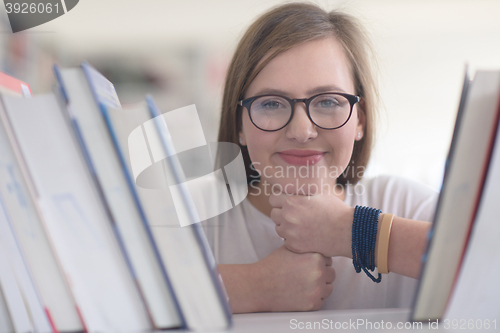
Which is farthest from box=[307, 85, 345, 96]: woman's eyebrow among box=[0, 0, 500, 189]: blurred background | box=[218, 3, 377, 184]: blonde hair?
box=[0, 0, 500, 189]: blurred background

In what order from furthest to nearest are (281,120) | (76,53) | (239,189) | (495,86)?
1. (76,53)
2. (239,189)
3. (281,120)
4. (495,86)

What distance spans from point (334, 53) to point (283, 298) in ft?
1.80

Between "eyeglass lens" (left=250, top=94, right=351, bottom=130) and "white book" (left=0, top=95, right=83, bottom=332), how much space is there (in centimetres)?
51

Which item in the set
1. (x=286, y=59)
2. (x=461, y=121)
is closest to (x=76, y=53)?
(x=286, y=59)

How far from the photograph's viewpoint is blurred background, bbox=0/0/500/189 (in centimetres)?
251

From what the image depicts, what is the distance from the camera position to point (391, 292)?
2.67 feet

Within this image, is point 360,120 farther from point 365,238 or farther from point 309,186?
point 365,238

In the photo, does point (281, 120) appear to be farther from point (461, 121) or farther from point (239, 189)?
point (461, 121)

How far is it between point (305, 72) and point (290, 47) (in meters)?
0.08

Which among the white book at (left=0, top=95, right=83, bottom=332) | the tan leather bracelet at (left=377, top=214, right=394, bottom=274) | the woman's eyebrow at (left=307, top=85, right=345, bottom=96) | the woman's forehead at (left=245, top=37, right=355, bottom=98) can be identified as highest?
the woman's forehead at (left=245, top=37, right=355, bottom=98)

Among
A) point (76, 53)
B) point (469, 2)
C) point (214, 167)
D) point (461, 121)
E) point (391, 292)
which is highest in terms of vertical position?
point (76, 53)

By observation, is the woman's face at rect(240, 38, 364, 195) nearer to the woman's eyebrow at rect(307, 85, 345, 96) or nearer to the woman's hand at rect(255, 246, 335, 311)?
the woman's eyebrow at rect(307, 85, 345, 96)

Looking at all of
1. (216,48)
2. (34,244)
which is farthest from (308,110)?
(216,48)

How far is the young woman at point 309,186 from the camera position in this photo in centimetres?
58
